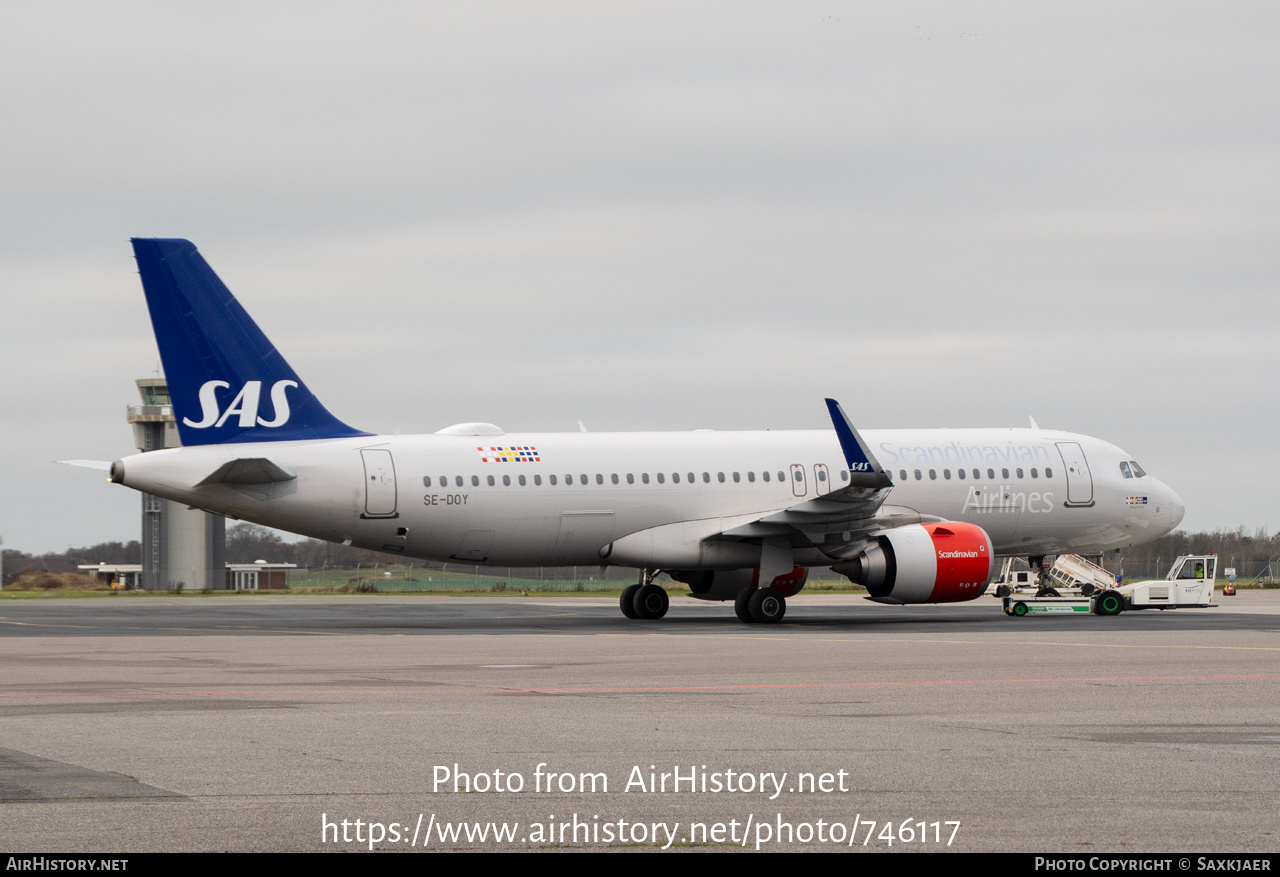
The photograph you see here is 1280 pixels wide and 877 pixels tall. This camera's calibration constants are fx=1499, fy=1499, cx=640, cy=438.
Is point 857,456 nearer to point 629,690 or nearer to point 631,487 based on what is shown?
point 631,487

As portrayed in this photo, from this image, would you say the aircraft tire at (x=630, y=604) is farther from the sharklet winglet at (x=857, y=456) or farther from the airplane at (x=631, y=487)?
the sharklet winglet at (x=857, y=456)

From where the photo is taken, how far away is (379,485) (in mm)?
31719

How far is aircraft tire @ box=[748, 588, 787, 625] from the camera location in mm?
31938

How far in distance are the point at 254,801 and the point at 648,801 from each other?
2.29 metres

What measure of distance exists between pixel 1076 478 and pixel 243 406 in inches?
775

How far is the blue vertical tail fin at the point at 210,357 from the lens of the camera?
3070 centimetres

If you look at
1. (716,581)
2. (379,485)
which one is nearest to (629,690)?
(379,485)

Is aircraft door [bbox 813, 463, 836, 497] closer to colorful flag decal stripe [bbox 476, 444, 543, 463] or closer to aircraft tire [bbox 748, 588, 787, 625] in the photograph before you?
aircraft tire [bbox 748, 588, 787, 625]

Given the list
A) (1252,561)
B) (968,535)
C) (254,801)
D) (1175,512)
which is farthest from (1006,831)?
(1252,561)

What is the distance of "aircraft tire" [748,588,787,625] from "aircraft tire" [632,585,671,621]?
150 inches

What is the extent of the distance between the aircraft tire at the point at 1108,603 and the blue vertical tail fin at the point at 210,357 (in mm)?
18993

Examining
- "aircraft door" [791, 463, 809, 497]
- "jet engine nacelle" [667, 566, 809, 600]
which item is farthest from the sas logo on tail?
"aircraft door" [791, 463, 809, 497]

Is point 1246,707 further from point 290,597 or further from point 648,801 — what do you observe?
point 290,597

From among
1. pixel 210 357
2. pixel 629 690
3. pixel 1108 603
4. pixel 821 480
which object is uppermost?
pixel 210 357
